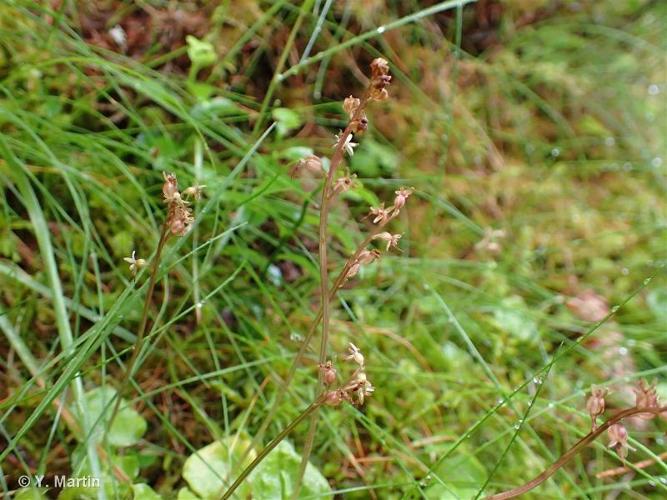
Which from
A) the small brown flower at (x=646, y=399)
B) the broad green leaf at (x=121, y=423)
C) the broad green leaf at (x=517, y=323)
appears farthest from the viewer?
the broad green leaf at (x=517, y=323)

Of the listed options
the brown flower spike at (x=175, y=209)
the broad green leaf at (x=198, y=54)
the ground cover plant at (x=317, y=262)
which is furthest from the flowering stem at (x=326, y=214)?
the broad green leaf at (x=198, y=54)

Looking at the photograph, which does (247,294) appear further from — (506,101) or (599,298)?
(506,101)

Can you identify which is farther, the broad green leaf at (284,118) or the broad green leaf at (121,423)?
the broad green leaf at (284,118)

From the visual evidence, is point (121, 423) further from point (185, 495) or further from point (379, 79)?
point (379, 79)

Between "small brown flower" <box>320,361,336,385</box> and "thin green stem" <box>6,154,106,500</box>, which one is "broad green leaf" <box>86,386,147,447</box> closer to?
"thin green stem" <box>6,154,106,500</box>

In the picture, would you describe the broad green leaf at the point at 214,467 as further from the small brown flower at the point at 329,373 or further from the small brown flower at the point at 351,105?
the small brown flower at the point at 351,105

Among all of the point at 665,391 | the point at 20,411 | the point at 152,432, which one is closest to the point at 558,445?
the point at 665,391

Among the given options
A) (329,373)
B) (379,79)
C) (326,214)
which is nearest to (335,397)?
(329,373)
